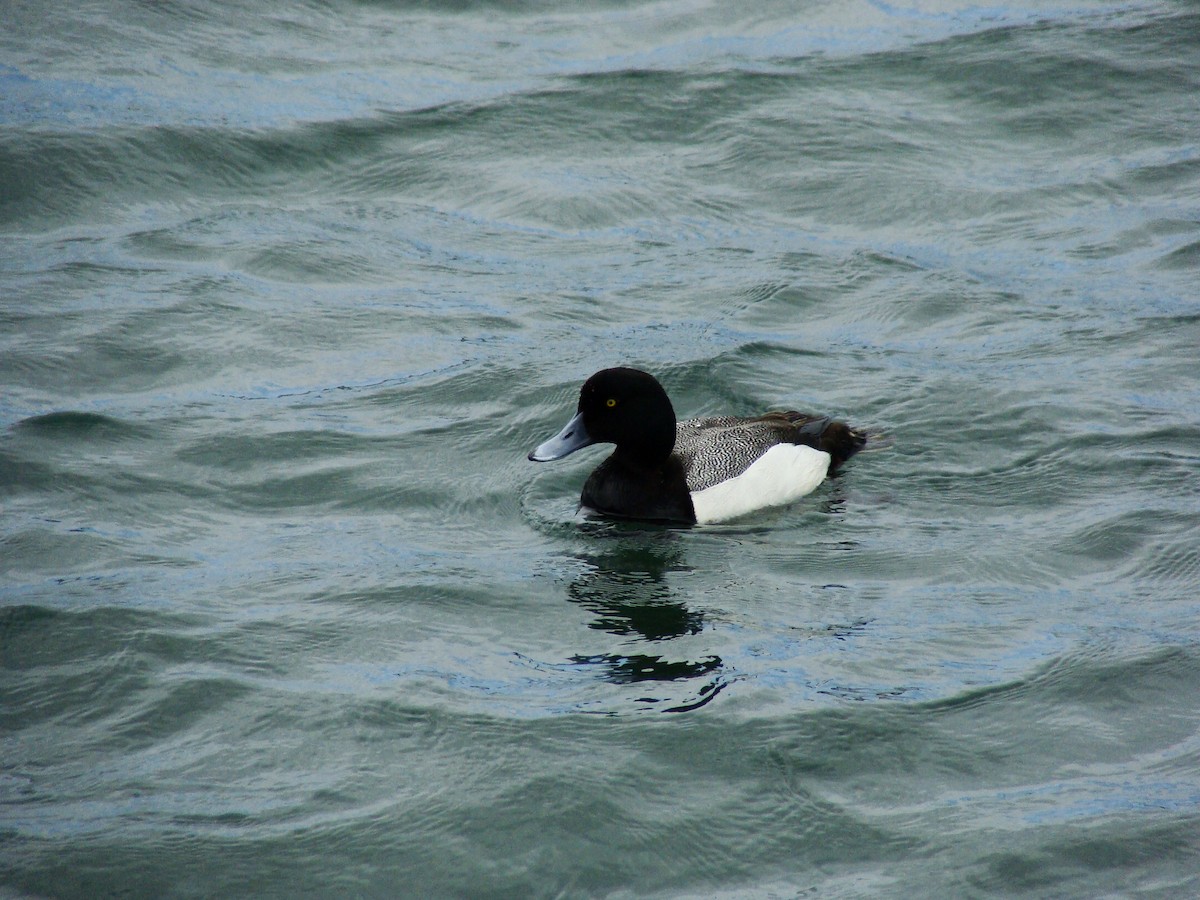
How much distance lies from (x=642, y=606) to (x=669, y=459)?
60.8 inches

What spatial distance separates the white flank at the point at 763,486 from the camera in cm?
845

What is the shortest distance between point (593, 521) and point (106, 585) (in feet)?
8.69

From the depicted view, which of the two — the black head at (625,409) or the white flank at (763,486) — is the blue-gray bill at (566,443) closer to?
the black head at (625,409)

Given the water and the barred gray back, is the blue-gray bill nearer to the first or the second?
the water

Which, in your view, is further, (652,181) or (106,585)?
(652,181)

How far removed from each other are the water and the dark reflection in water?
3cm

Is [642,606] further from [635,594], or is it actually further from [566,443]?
[566,443]

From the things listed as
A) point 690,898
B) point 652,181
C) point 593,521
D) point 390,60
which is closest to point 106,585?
point 593,521

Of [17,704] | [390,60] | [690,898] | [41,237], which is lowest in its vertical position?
[690,898]

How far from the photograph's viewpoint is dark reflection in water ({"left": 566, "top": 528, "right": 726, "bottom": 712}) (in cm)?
652

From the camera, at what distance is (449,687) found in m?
6.40

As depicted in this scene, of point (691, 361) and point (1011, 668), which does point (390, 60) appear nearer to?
point (691, 361)

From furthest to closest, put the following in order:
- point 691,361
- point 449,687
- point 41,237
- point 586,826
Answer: point 41,237, point 691,361, point 449,687, point 586,826

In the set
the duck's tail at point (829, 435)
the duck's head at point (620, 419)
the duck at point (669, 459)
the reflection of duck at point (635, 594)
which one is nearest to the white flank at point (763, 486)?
the duck at point (669, 459)
